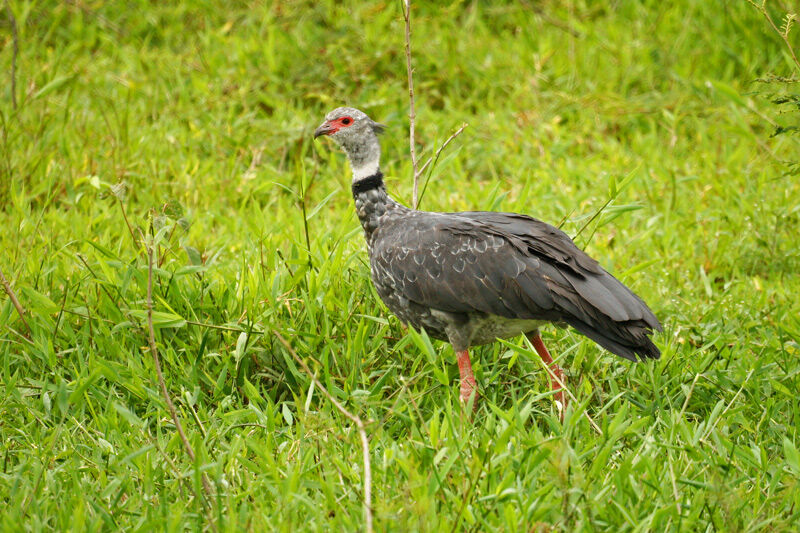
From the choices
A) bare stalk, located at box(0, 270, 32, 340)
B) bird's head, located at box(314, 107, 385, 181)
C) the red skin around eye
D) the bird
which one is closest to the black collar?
bird's head, located at box(314, 107, 385, 181)

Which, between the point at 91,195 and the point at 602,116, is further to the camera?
the point at 602,116

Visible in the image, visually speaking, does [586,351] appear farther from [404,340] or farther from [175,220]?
[175,220]

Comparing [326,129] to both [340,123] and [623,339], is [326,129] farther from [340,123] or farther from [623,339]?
[623,339]

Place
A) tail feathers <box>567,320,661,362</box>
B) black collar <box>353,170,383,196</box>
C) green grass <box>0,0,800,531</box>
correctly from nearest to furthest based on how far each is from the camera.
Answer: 1. green grass <box>0,0,800,531</box>
2. tail feathers <box>567,320,661,362</box>
3. black collar <box>353,170,383,196</box>

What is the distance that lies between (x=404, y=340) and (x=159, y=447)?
1.15m

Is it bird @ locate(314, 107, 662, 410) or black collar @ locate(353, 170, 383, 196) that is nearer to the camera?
bird @ locate(314, 107, 662, 410)

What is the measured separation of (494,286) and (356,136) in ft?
3.45

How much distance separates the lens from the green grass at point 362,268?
9.62 ft

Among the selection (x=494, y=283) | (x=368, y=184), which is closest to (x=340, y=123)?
(x=368, y=184)

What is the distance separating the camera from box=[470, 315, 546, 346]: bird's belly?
11.9 feet

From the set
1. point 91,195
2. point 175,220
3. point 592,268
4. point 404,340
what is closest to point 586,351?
point 592,268

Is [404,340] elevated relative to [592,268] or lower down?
lower down

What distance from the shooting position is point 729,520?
2566 millimetres

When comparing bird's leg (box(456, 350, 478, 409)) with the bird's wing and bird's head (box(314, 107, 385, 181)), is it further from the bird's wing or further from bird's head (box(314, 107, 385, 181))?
bird's head (box(314, 107, 385, 181))
